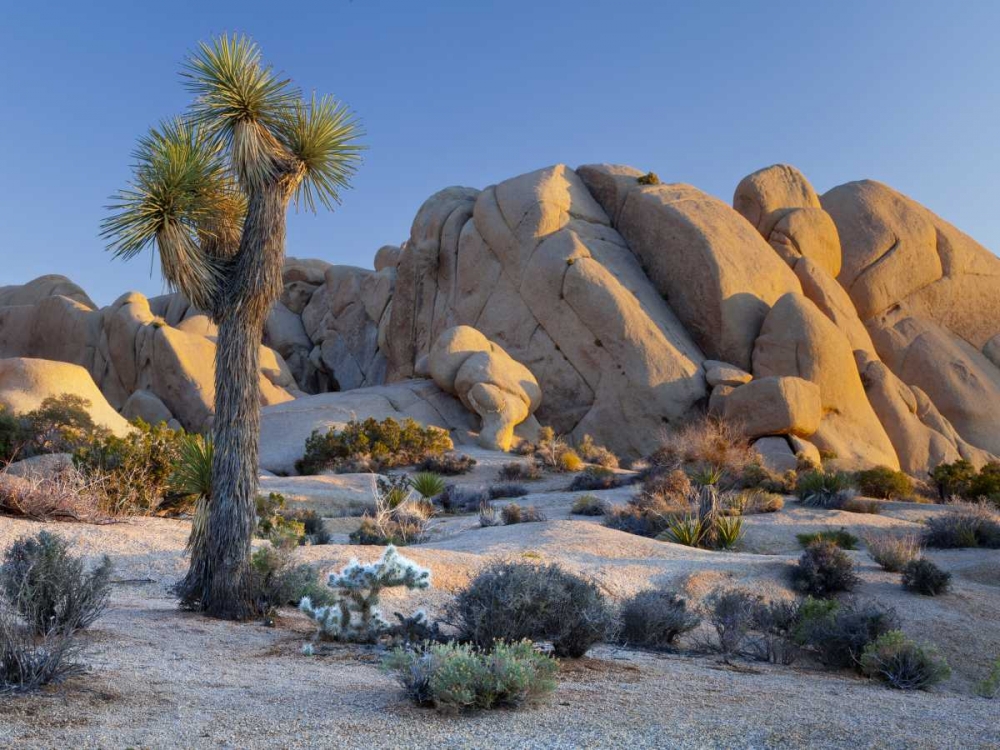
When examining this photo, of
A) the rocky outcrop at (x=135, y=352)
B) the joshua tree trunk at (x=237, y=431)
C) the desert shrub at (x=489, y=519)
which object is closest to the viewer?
the joshua tree trunk at (x=237, y=431)

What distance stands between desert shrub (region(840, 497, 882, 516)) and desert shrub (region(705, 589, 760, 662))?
10.6m

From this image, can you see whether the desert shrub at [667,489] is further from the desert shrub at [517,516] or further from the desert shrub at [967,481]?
the desert shrub at [967,481]

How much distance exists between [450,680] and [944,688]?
5.70 meters

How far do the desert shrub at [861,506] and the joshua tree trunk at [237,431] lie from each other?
14.9 meters

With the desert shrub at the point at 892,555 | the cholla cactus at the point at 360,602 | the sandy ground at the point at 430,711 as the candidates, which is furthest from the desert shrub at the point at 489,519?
the cholla cactus at the point at 360,602

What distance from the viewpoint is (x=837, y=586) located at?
37.7 feet

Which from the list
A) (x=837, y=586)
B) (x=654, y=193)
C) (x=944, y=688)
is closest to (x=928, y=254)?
(x=654, y=193)

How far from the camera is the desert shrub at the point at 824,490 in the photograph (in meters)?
20.0

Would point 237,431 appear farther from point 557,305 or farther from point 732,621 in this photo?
point 557,305

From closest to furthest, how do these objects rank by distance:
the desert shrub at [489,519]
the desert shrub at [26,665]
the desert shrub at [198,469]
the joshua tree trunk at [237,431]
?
the desert shrub at [26,665] → the joshua tree trunk at [237,431] → the desert shrub at [198,469] → the desert shrub at [489,519]

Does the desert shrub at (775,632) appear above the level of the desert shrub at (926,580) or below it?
below

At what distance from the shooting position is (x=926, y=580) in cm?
1135

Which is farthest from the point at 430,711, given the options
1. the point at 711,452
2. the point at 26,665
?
the point at 711,452

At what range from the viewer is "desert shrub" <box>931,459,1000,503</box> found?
858 inches
